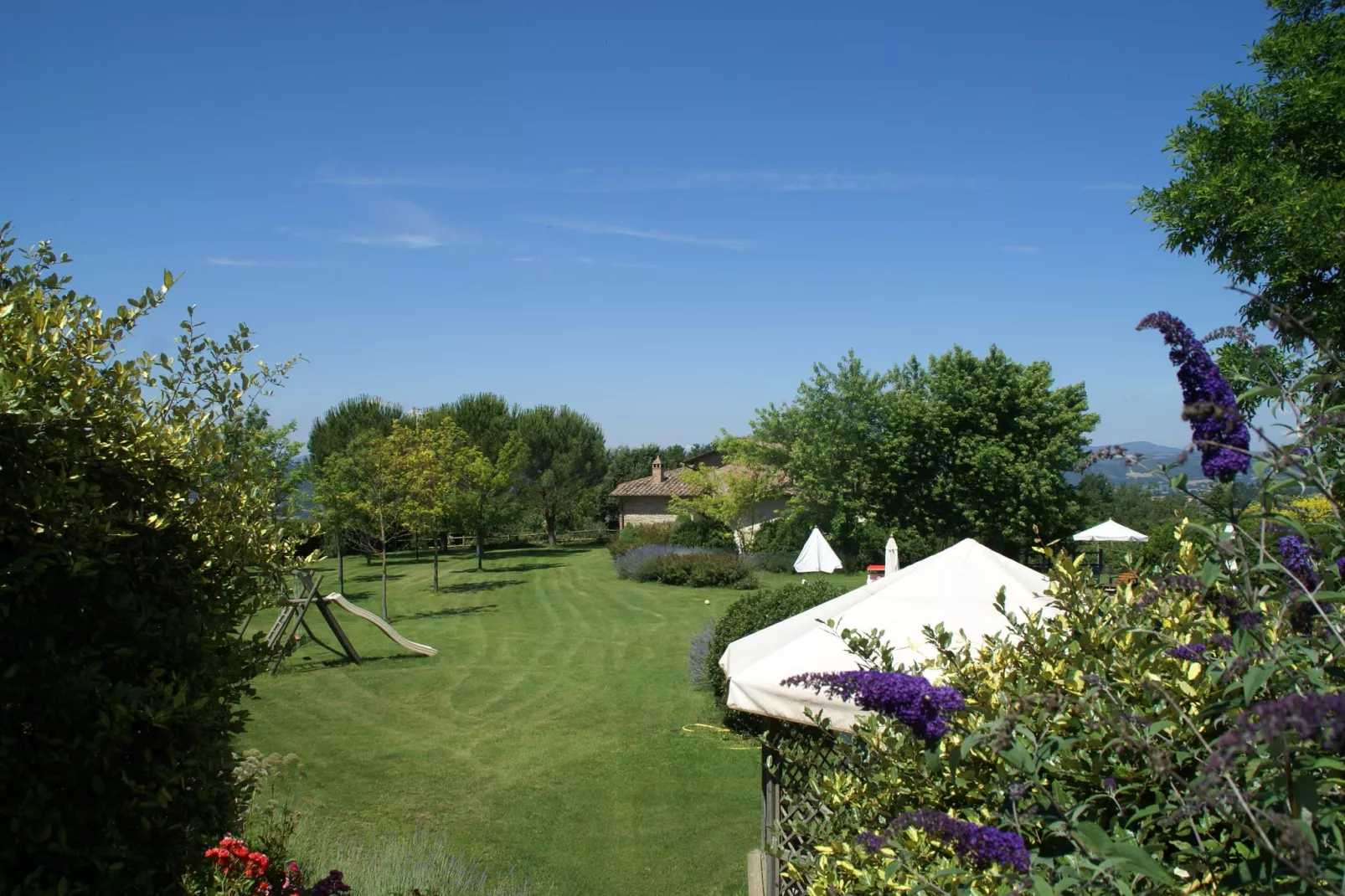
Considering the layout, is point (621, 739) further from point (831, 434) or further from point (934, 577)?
point (831, 434)

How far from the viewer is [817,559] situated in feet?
92.0

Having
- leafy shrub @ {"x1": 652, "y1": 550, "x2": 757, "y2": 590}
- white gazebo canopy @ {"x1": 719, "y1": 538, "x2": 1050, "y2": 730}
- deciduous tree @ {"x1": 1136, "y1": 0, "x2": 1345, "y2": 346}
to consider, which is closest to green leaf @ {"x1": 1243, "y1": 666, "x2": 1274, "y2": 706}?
white gazebo canopy @ {"x1": 719, "y1": 538, "x2": 1050, "y2": 730}

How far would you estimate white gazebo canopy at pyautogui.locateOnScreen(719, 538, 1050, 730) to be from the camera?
5.39 m

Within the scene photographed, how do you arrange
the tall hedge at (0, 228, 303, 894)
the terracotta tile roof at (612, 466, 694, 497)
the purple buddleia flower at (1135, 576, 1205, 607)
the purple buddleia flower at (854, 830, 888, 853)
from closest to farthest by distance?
the purple buddleia flower at (854, 830, 888, 853), the purple buddleia flower at (1135, 576, 1205, 607), the tall hedge at (0, 228, 303, 894), the terracotta tile roof at (612, 466, 694, 497)

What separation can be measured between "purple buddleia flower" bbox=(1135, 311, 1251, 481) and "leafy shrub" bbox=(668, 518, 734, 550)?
3559cm

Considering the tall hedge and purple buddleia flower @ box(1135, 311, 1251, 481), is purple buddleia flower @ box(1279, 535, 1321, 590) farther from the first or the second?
the tall hedge

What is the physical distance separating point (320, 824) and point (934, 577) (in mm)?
6231

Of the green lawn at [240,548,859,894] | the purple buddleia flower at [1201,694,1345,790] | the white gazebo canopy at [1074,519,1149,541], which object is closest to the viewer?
the purple buddleia flower at [1201,694,1345,790]

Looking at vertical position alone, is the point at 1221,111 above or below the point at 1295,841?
above

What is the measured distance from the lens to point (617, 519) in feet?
187

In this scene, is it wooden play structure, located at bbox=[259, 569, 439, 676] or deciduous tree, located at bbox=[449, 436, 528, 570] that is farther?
deciduous tree, located at bbox=[449, 436, 528, 570]

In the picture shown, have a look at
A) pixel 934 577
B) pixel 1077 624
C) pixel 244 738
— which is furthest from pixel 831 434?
pixel 1077 624

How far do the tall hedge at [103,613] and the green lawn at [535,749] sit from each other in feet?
9.44

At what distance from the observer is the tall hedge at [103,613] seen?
256cm
